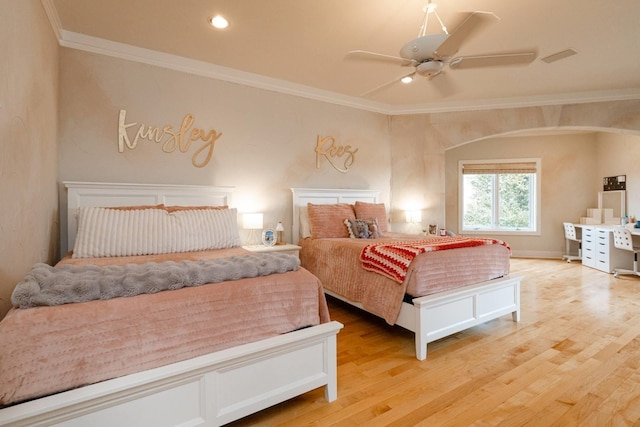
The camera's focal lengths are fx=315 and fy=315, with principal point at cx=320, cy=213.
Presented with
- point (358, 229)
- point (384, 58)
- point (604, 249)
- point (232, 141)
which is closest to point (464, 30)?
point (384, 58)

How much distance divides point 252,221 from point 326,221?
84 cm

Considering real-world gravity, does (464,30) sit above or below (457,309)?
above

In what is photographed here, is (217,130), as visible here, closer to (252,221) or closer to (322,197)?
(252,221)

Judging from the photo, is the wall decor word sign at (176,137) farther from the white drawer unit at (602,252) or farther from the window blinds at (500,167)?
the white drawer unit at (602,252)

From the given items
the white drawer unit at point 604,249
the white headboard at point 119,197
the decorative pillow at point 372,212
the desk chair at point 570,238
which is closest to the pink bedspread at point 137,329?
the white headboard at point 119,197

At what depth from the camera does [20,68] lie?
1768 millimetres

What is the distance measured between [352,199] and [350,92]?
1467 millimetres

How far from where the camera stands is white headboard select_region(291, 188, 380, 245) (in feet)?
13.1

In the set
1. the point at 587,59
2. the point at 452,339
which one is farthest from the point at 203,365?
the point at 587,59

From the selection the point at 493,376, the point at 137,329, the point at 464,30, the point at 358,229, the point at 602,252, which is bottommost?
the point at 493,376

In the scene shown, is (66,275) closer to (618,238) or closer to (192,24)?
(192,24)

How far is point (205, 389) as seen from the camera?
4.75 ft

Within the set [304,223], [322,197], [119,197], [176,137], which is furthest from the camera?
[322,197]

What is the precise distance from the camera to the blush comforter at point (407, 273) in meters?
2.42
